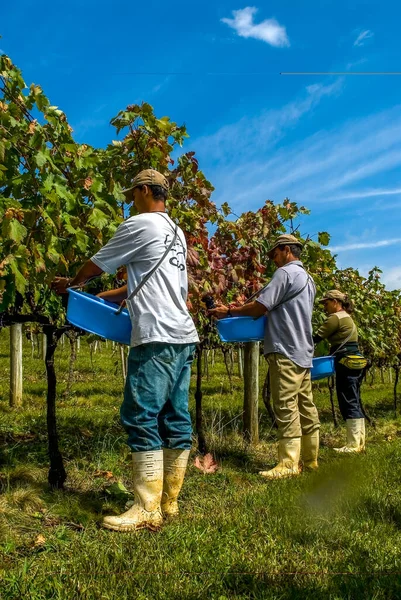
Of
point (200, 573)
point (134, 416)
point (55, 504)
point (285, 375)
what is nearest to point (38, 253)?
point (134, 416)

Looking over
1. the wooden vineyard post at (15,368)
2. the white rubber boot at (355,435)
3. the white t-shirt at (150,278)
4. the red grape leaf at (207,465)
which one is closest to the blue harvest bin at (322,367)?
the white rubber boot at (355,435)

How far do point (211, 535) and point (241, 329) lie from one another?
196 centimetres

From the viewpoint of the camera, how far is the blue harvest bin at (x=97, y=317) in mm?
3195

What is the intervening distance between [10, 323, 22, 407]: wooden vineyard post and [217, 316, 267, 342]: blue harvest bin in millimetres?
5610

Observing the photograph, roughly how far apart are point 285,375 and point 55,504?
2.01 m

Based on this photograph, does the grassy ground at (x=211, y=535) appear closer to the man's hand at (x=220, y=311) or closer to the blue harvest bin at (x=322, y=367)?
the blue harvest bin at (x=322, y=367)

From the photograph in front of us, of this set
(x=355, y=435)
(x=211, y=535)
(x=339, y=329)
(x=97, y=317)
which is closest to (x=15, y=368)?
(x=339, y=329)

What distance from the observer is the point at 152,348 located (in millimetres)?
3109

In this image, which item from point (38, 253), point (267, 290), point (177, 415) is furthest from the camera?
point (267, 290)

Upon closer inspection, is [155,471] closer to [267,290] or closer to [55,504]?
[55,504]

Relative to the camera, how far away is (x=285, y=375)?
15.2ft

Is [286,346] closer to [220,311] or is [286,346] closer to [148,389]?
→ [220,311]

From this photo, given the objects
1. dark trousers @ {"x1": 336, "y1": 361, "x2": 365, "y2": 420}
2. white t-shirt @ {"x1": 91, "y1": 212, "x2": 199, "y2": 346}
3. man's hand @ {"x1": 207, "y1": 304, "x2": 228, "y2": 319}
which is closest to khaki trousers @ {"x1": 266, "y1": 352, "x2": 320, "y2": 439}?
man's hand @ {"x1": 207, "y1": 304, "x2": 228, "y2": 319}

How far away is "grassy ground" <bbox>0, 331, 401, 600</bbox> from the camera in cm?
230
